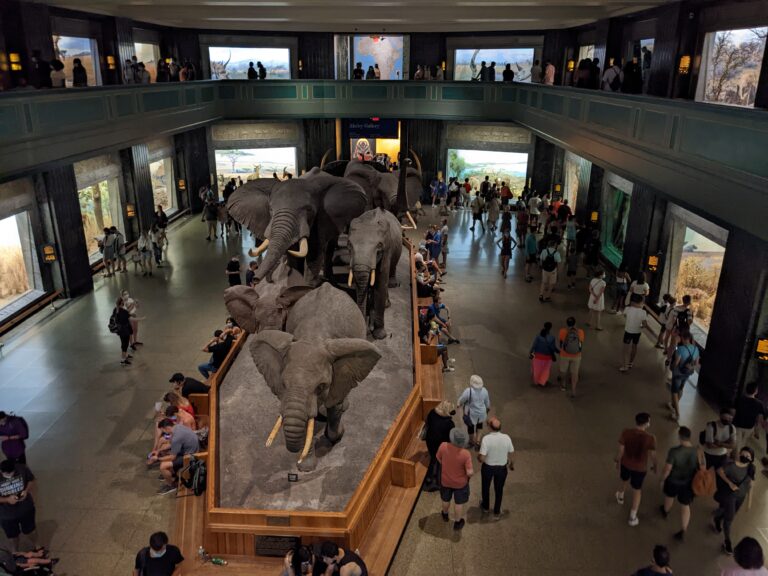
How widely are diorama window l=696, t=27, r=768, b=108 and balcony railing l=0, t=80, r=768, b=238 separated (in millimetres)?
1852

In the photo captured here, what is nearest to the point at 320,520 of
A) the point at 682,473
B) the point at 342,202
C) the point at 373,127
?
the point at 682,473

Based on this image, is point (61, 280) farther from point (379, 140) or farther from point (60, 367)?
point (379, 140)

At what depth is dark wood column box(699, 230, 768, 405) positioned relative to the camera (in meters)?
9.98

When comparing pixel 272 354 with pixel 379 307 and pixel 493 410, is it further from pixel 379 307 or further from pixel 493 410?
pixel 493 410

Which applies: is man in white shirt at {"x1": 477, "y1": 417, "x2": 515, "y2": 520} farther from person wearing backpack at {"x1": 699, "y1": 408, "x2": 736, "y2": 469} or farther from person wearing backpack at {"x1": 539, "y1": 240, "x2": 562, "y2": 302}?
person wearing backpack at {"x1": 539, "y1": 240, "x2": 562, "y2": 302}

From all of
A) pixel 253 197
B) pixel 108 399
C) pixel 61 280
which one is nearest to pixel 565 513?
pixel 253 197

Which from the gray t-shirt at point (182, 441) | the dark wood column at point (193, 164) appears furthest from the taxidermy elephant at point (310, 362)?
the dark wood column at point (193, 164)

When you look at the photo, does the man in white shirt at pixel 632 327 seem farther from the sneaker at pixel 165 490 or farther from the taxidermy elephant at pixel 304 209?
the sneaker at pixel 165 490

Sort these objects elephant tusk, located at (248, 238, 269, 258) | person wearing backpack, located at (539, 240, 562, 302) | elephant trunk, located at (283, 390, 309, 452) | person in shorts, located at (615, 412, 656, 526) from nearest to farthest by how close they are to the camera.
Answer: elephant trunk, located at (283, 390, 309, 452) < person in shorts, located at (615, 412, 656, 526) < elephant tusk, located at (248, 238, 269, 258) < person wearing backpack, located at (539, 240, 562, 302)

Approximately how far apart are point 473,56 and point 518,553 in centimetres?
2493

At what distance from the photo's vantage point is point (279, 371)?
23.9ft

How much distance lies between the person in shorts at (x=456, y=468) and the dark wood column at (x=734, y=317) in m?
5.58

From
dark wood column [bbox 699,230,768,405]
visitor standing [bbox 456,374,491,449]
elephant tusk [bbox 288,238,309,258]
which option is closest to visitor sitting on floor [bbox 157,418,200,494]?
elephant tusk [bbox 288,238,309,258]

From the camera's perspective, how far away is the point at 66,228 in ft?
52.4
